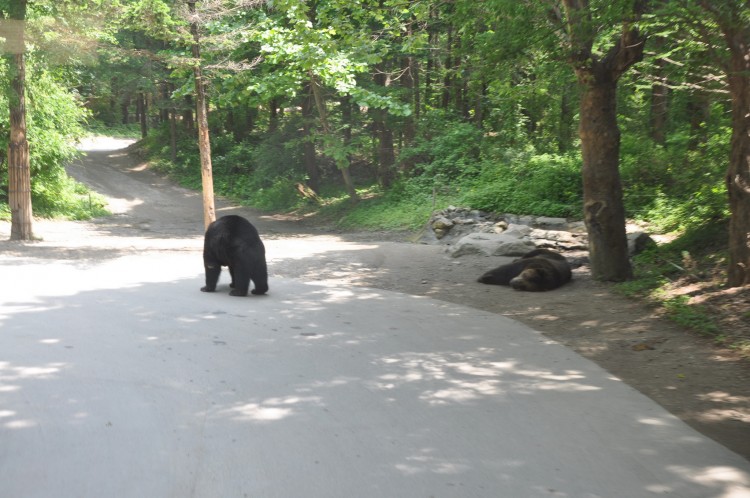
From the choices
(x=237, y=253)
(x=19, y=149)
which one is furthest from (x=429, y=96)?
(x=237, y=253)

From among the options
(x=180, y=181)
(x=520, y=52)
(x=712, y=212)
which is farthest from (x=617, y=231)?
(x=180, y=181)

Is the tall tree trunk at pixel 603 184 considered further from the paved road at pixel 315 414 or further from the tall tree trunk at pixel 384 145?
the tall tree trunk at pixel 384 145

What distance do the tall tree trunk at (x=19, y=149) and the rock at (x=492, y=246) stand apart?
11.6 m

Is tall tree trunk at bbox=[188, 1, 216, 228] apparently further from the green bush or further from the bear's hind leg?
the bear's hind leg

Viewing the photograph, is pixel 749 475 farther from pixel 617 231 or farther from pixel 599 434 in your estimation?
pixel 617 231

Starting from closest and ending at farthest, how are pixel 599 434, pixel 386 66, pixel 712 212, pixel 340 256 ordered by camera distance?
pixel 599 434
pixel 712 212
pixel 340 256
pixel 386 66

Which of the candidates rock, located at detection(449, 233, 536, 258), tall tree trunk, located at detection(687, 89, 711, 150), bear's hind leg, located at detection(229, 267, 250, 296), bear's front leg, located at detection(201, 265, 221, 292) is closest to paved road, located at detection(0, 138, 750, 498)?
bear's hind leg, located at detection(229, 267, 250, 296)

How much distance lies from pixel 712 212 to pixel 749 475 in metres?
10.2

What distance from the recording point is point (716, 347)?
767cm

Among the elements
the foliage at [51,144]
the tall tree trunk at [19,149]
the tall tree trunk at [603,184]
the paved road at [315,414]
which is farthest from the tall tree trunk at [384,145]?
the paved road at [315,414]

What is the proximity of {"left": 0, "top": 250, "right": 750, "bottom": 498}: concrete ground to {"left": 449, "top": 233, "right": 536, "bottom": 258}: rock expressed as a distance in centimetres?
721

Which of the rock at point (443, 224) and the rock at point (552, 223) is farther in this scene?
the rock at point (443, 224)

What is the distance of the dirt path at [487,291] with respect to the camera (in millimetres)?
6184

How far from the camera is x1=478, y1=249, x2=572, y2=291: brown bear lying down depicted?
39.7 ft
